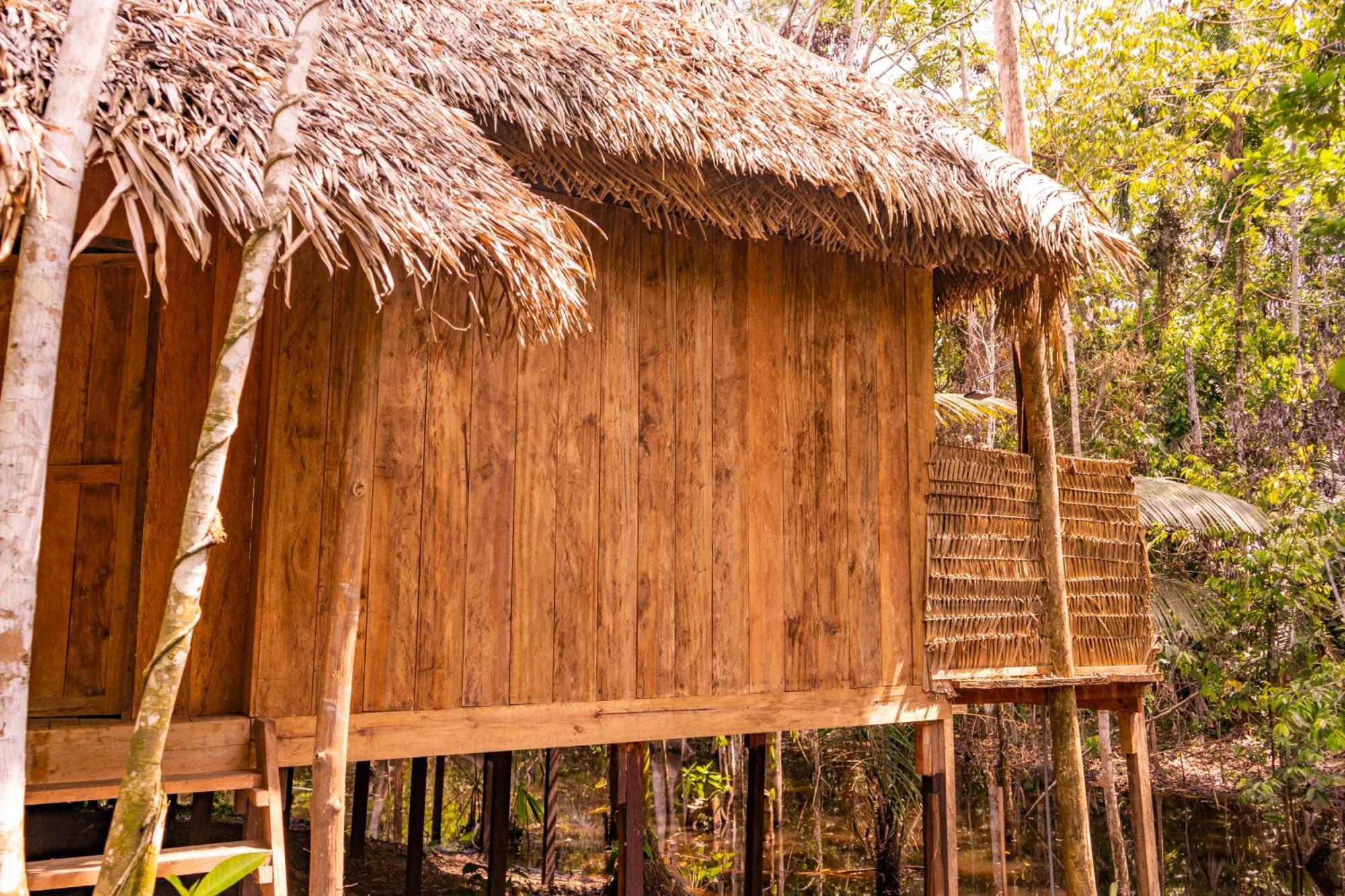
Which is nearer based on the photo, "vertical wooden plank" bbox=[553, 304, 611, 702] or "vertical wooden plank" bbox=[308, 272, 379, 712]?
"vertical wooden plank" bbox=[308, 272, 379, 712]

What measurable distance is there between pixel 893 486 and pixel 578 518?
1.53 metres

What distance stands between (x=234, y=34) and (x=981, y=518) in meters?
3.57

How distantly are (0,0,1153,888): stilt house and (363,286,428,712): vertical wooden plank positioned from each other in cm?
1

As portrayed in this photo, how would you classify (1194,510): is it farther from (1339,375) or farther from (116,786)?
(1339,375)

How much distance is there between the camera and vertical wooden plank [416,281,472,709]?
3.59 metres

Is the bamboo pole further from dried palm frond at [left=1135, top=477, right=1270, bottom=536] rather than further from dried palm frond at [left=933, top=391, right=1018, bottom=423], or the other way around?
dried palm frond at [left=1135, top=477, right=1270, bottom=536]

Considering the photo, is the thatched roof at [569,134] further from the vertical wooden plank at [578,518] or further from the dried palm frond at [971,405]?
the dried palm frond at [971,405]

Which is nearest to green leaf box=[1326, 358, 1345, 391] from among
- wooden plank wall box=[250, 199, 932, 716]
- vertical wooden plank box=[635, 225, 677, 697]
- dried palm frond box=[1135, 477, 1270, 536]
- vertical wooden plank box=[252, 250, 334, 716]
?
wooden plank wall box=[250, 199, 932, 716]

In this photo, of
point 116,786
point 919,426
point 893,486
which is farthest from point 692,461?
point 116,786

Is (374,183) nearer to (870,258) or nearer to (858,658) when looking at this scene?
(870,258)

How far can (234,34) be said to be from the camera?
297cm

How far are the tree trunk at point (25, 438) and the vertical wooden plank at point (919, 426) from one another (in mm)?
3514

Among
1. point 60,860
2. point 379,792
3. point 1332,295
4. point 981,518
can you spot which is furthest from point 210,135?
point 1332,295

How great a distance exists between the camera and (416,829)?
19.5 feet
